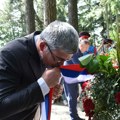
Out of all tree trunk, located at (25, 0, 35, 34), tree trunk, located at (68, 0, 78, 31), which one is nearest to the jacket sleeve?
tree trunk, located at (68, 0, 78, 31)

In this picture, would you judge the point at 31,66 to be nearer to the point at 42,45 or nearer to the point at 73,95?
the point at 42,45

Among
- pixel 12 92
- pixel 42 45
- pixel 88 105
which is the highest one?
pixel 42 45

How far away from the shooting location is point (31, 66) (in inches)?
108

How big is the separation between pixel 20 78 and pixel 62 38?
40 cm

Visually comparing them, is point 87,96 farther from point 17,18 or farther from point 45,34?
point 17,18

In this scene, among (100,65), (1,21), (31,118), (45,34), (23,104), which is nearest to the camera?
(23,104)

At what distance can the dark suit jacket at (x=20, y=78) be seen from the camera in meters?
2.46

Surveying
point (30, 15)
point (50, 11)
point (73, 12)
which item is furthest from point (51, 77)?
point (30, 15)

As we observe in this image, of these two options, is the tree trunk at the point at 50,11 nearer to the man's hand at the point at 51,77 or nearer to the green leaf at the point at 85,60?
the green leaf at the point at 85,60

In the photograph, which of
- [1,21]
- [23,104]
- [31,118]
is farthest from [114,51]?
[1,21]

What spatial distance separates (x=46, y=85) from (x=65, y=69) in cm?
67

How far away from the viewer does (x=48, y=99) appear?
3.18 metres

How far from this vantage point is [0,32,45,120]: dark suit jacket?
246 cm

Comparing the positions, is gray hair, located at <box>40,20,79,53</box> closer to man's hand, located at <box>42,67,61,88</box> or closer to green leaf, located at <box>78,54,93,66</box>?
man's hand, located at <box>42,67,61,88</box>
